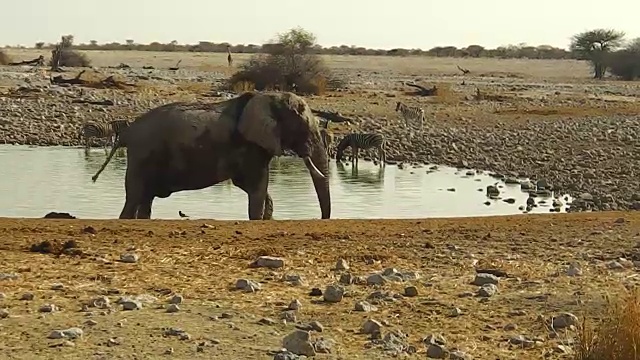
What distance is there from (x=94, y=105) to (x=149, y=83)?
11.6 metres

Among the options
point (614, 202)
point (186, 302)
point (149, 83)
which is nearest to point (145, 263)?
point (186, 302)

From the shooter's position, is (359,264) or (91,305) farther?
(359,264)

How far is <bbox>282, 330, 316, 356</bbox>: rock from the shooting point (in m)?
6.34

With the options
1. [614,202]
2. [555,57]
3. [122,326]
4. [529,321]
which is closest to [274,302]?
[122,326]

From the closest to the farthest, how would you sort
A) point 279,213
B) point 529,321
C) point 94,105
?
point 529,321 → point 279,213 → point 94,105

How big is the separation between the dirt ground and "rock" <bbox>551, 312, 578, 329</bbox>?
A: 45 millimetres

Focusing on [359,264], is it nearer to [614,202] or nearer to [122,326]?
[122,326]

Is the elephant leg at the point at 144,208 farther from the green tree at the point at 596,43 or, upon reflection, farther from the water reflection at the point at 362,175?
the green tree at the point at 596,43

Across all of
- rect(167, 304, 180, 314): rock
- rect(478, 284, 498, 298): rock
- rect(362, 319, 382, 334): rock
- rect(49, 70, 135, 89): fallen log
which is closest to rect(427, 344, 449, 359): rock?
rect(362, 319, 382, 334): rock

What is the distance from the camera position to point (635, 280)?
855cm

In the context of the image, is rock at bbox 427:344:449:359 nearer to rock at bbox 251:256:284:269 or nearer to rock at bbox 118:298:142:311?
rock at bbox 118:298:142:311

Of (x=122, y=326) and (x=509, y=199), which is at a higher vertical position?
(x=122, y=326)

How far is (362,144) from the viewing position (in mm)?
24047

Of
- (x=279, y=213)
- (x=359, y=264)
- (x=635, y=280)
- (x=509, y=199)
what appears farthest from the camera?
(x=509, y=199)
